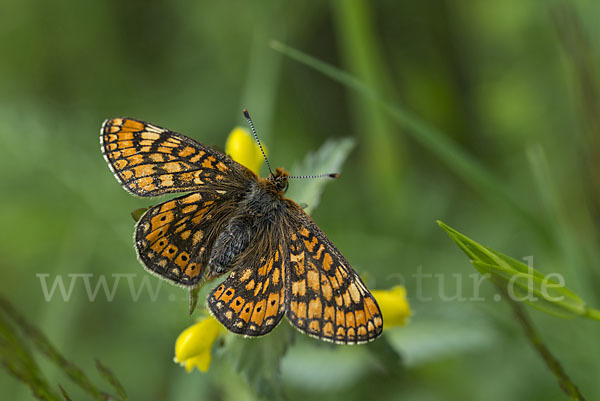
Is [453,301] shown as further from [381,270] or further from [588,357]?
[588,357]

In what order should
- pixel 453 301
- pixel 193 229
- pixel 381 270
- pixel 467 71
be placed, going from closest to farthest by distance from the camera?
pixel 193 229
pixel 453 301
pixel 381 270
pixel 467 71

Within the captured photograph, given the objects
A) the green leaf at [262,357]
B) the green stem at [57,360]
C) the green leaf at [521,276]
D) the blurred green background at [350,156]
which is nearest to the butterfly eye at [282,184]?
the green leaf at [262,357]

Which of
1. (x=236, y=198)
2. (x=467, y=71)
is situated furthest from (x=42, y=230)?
(x=467, y=71)

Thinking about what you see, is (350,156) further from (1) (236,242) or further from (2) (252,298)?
(2) (252,298)

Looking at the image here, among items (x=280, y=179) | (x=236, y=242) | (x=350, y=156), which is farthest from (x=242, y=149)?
(x=350, y=156)

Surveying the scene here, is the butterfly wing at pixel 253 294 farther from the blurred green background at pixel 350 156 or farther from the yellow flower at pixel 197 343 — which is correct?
the blurred green background at pixel 350 156

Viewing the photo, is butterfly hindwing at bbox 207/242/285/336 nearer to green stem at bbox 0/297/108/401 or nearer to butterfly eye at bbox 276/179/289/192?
butterfly eye at bbox 276/179/289/192
